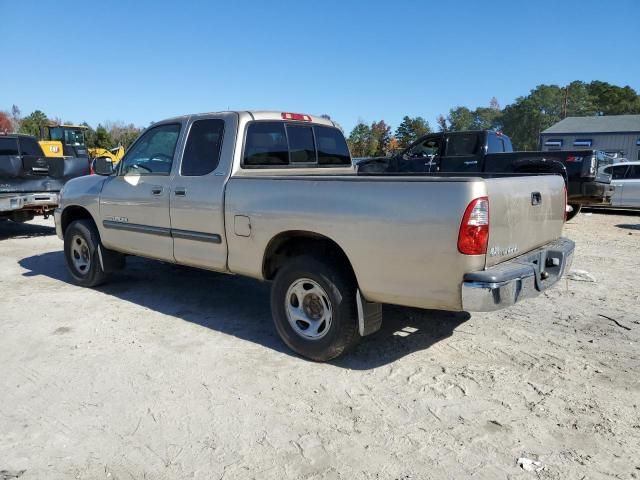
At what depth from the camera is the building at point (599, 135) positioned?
45844mm

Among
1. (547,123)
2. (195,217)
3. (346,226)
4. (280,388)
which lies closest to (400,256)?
(346,226)

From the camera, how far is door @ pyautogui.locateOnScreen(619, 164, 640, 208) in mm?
14164

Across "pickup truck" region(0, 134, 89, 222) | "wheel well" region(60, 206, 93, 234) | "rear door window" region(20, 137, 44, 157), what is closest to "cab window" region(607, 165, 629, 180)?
"wheel well" region(60, 206, 93, 234)

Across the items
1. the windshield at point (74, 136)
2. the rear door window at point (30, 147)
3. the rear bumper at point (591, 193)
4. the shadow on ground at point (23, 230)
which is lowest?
the shadow on ground at point (23, 230)

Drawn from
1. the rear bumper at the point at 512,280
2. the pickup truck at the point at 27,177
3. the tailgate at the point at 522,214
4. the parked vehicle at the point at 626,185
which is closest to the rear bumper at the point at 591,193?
the parked vehicle at the point at 626,185

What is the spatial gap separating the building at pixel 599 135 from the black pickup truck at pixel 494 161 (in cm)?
3887

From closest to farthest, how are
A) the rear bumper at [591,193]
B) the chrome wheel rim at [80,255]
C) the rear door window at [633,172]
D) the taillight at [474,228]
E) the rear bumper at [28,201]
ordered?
the taillight at [474,228] < the chrome wheel rim at [80,255] < the rear bumper at [28,201] < the rear bumper at [591,193] < the rear door window at [633,172]

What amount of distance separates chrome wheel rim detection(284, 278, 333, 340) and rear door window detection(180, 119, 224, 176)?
1448 millimetres

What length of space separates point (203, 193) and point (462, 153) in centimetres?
813

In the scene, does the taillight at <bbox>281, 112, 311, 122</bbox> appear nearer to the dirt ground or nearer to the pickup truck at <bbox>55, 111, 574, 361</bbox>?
the pickup truck at <bbox>55, 111, 574, 361</bbox>

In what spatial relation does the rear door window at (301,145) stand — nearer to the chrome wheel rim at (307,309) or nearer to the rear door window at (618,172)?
the chrome wheel rim at (307,309)

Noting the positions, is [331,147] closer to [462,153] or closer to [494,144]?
[462,153]

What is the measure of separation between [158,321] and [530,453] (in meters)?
3.62

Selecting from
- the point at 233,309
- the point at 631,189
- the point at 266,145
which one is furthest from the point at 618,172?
the point at 233,309
